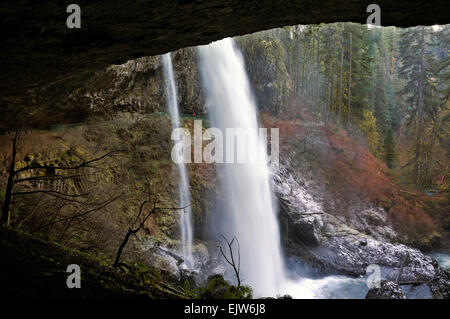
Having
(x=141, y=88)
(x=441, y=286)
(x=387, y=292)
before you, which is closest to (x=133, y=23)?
(x=387, y=292)

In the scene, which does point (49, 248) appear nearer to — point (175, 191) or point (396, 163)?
point (175, 191)

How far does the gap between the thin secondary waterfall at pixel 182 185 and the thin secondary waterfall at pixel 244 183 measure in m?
2.08

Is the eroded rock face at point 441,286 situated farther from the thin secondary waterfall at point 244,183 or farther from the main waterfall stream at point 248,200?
the thin secondary waterfall at point 244,183

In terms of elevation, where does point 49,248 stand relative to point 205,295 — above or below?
above

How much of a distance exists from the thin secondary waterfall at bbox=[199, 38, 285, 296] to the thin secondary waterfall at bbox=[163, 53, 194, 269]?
81.8 inches

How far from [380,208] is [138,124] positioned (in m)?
15.4

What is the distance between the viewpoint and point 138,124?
1241 cm

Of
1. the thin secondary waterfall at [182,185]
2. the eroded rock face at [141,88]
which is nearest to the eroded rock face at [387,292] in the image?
the thin secondary waterfall at [182,185]

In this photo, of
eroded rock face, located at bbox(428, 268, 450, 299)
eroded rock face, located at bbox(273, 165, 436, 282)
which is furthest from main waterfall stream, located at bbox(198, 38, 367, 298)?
eroded rock face, located at bbox(428, 268, 450, 299)

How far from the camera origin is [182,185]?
1274 centimetres

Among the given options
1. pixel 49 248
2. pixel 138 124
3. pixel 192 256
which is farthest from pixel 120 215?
pixel 49 248

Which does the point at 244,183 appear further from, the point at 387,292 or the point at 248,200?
the point at 387,292
